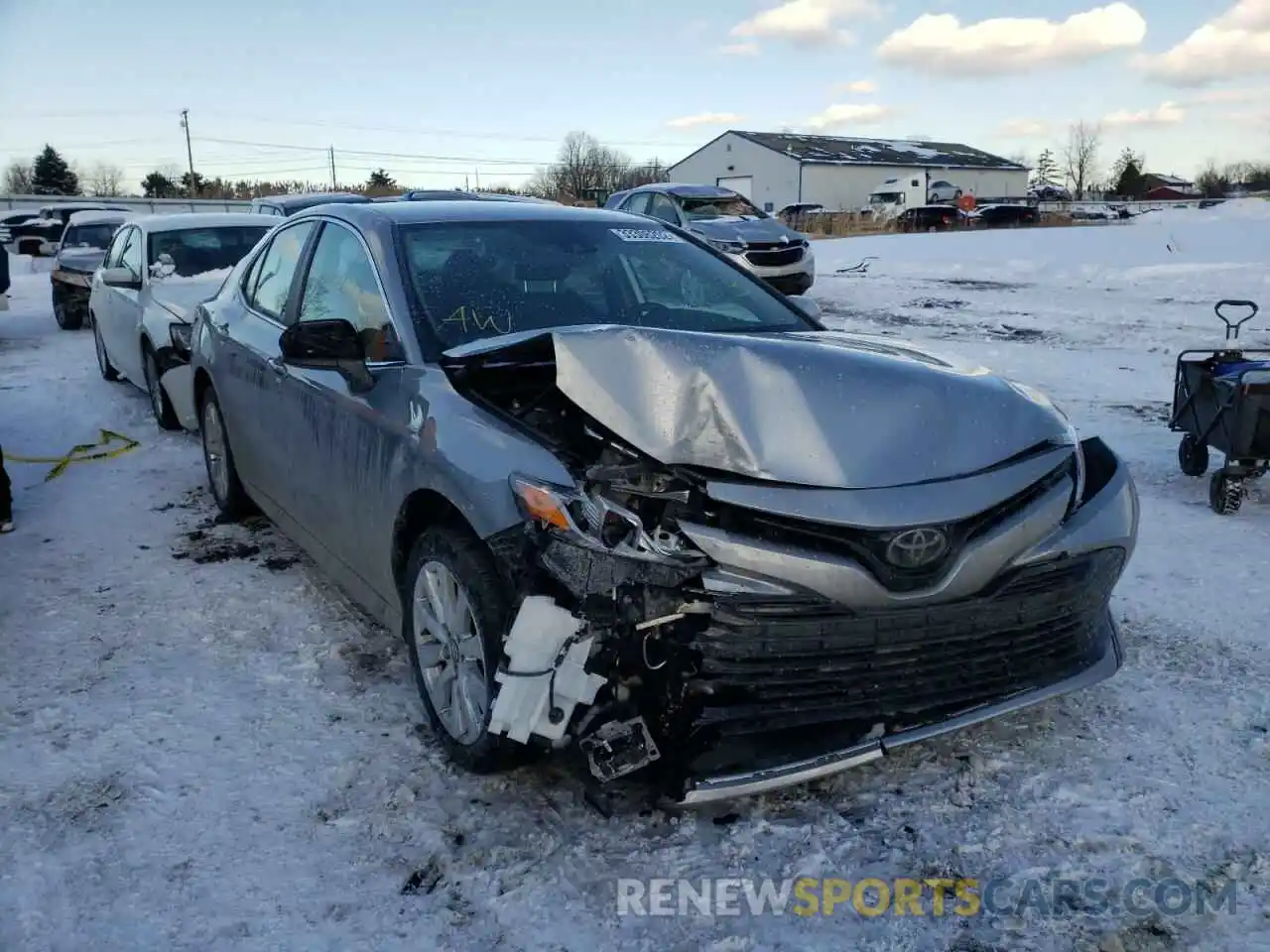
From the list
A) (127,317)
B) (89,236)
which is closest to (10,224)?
(89,236)

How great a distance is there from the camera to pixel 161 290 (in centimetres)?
800

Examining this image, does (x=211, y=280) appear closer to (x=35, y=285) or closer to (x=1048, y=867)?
(x=1048, y=867)

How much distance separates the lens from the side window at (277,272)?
4500 mm

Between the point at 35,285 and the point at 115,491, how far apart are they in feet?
62.4

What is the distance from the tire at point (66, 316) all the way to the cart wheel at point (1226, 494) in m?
14.7

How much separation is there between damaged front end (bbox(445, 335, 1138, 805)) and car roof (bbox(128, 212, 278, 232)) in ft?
25.3

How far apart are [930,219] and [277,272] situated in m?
37.0

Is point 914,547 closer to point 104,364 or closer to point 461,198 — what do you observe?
point 461,198

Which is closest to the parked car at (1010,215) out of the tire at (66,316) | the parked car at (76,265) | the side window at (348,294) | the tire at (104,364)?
the parked car at (76,265)

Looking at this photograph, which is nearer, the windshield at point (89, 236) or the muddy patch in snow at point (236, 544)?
the muddy patch in snow at point (236, 544)

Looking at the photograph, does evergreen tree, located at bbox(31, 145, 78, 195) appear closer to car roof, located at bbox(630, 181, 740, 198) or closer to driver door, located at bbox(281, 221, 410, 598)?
car roof, located at bbox(630, 181, 740, 198)

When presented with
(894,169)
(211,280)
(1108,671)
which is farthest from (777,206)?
(1108,671)

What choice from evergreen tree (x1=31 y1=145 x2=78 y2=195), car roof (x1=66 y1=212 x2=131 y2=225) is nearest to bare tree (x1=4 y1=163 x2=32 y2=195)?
evergreen tree (x1=31 y1=145 x2=78 y2=195)

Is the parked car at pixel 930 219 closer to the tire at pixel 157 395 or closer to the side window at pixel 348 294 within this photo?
the tire at pixel 157 395
